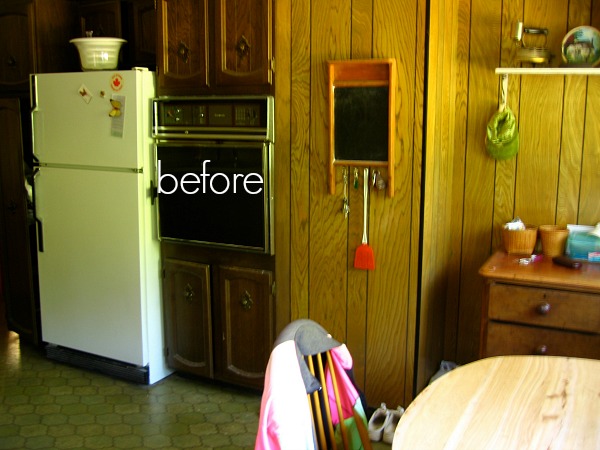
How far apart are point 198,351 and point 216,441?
56 centimetres

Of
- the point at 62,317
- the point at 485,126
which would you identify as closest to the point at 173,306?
the point at 62,317

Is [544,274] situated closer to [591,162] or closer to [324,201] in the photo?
[591,162]

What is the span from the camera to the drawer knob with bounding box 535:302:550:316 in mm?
2387

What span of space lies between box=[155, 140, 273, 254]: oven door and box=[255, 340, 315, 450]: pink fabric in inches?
60.2

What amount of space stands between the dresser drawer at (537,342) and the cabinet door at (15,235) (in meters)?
2.63

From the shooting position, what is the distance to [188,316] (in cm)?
326

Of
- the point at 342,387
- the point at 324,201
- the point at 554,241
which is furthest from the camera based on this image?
the point at 324,201

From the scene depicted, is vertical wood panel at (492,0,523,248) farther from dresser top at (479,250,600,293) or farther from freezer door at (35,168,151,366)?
freezer door at (35,168,151,366)

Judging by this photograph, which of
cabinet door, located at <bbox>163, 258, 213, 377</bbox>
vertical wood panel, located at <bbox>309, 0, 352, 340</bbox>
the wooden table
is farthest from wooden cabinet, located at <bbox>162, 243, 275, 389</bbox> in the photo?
the wooden table

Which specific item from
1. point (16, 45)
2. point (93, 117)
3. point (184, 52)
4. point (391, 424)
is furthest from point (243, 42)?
point (391, 424)

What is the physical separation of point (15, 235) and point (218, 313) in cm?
147

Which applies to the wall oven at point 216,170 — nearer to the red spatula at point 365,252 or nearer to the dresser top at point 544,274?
the red spatula at point 365,252

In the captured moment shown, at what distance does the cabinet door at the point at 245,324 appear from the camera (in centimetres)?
302

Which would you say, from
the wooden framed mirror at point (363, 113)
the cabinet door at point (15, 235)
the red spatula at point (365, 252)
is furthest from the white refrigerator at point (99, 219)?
the red spatula at point (365, 252)
